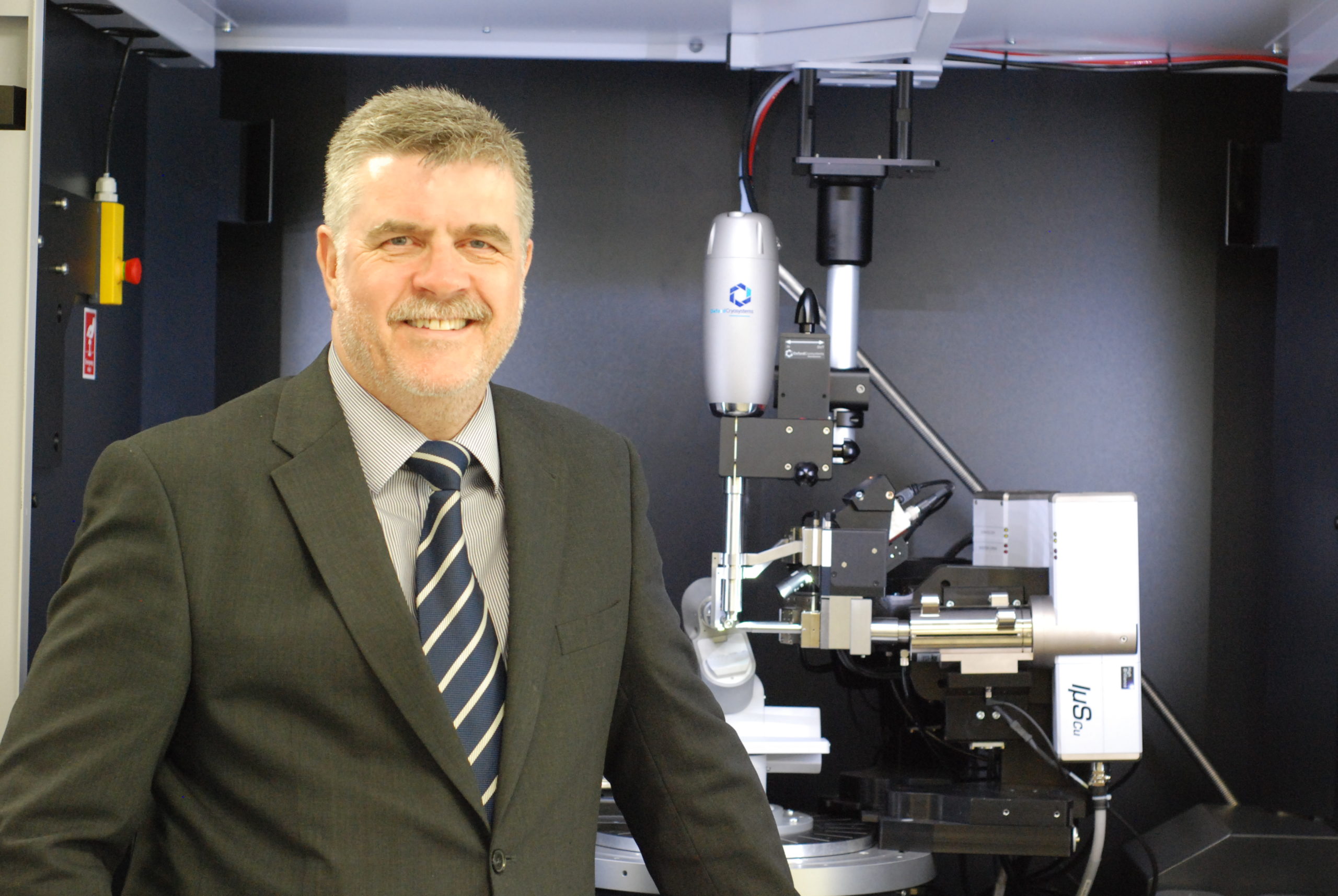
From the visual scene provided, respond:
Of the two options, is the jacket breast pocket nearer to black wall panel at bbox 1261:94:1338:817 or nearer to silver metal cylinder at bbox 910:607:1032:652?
silver metal cylinder at bbox 910:607:1032:652

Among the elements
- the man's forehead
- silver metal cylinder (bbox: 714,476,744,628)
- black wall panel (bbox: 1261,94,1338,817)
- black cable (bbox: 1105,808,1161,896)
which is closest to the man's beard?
the man's forehead

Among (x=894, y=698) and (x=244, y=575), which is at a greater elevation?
(x=244, y=575)

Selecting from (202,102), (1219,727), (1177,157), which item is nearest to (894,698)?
(1219,727)

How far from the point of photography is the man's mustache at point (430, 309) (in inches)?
42.6

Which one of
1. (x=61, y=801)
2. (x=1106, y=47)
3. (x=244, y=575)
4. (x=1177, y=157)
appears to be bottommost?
(x=61, y=801)

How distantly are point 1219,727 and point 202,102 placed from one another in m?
2.33

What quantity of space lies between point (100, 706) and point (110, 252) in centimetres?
121

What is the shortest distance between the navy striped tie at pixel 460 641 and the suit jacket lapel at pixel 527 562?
19 millimetres

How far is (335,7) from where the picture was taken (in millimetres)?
2182

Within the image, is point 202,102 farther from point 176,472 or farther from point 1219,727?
point 1219,727

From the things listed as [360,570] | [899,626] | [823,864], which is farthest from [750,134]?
[360,570]

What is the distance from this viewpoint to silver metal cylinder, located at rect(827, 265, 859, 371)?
85.9 inches

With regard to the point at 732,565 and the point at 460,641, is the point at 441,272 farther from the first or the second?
the point at 732,565

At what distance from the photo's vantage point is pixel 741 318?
192 centimetres
